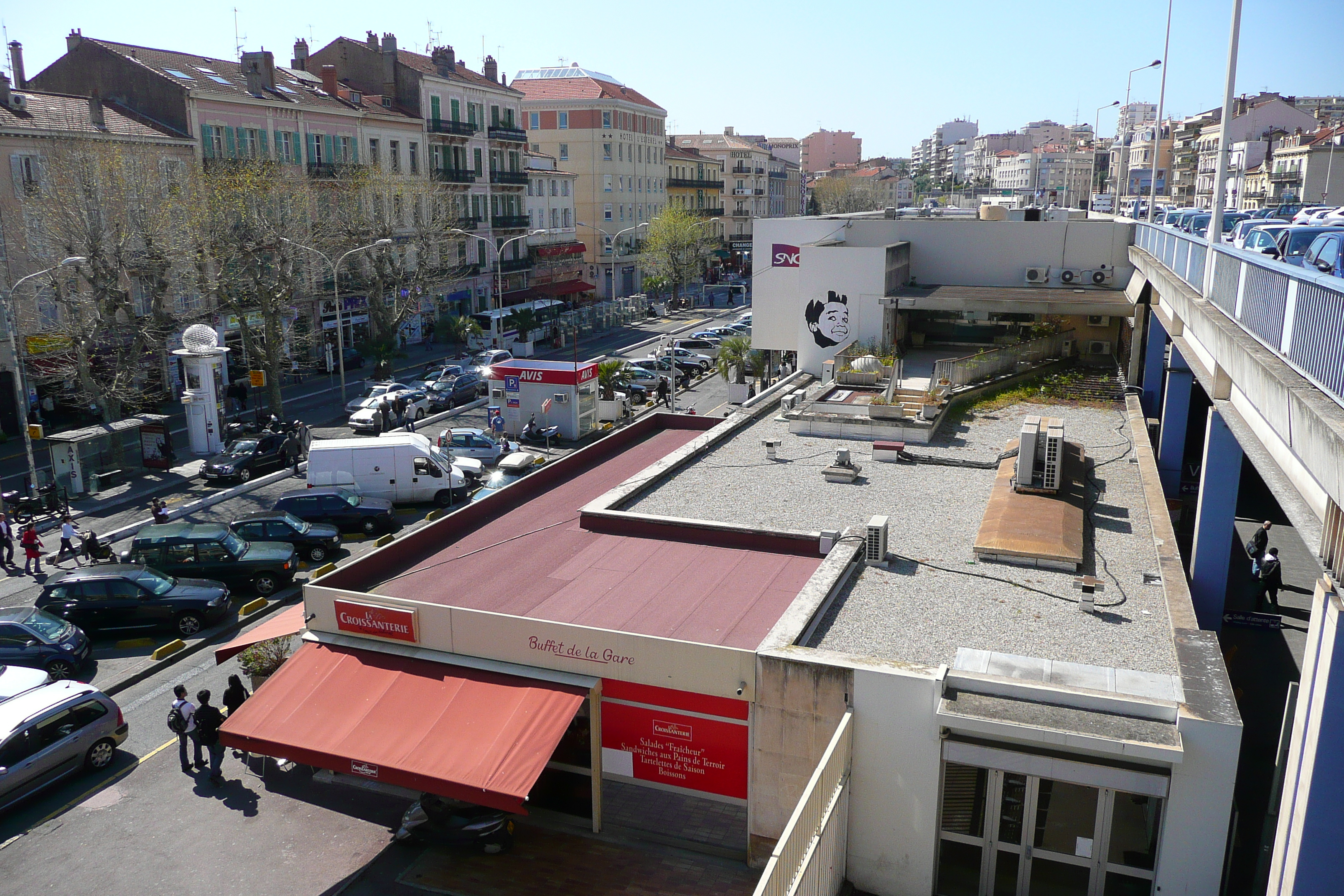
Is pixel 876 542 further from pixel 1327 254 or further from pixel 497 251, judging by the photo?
pixel 497 251

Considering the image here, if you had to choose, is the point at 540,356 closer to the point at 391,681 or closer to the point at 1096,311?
the point at 1096,311

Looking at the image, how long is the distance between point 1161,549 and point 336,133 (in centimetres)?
4431

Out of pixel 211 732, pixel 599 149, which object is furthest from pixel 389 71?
pixel 211 732

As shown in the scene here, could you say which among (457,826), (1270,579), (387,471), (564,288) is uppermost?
(564,288)

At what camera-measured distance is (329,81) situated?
49406mm

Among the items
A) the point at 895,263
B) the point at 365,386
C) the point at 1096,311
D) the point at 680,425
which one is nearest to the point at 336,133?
the point at 365,386

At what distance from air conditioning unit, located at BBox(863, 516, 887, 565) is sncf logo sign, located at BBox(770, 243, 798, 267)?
24.4 meters

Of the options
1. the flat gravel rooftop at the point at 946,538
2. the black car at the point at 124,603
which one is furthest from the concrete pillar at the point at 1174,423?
the black car at the point at 124,603

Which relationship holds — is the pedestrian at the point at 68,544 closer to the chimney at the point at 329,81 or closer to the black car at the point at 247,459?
the black car at the point at 247,459

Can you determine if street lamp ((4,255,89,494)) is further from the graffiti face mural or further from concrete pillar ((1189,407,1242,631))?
concrete pillar ((1189,407,1242,631))

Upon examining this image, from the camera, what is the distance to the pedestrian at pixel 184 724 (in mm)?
13633

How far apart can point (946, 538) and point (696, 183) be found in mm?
82233

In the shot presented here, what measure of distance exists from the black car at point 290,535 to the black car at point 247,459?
258 inches

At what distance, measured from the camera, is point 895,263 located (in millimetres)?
31625
